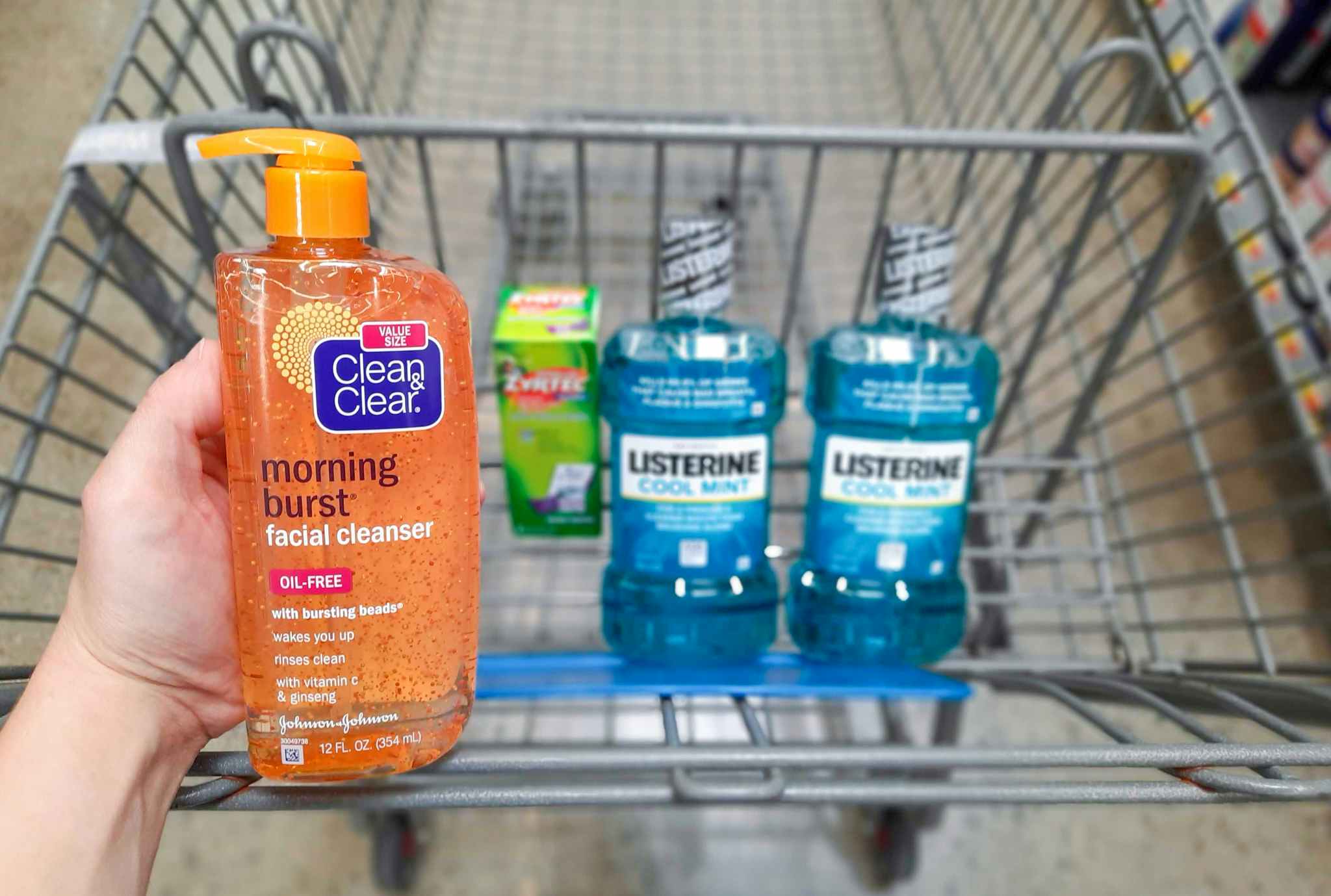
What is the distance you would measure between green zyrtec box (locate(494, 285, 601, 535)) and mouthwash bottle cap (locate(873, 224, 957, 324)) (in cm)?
24

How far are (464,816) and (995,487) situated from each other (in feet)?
2.72

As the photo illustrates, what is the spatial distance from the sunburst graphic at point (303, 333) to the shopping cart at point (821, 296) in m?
0.22

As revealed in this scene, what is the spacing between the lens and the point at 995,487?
90 cm

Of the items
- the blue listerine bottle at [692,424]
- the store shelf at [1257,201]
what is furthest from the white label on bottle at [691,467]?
the store shelf at [1257,201]

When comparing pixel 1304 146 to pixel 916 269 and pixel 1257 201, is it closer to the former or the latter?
pixel 1257 201

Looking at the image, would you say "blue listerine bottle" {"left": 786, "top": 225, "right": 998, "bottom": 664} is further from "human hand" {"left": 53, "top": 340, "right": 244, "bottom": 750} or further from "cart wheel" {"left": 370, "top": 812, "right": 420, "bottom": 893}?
"cart wheel" {"left": 370, "top": 812, "right": 420, "bottom": 893}

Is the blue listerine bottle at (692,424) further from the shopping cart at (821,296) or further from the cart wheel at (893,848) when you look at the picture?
the cart wheel at (893,848)

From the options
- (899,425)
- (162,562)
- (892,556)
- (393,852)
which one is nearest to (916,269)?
(899,425)

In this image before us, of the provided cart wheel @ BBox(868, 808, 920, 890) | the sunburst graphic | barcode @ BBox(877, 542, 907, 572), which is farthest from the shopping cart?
the sunburst graphic

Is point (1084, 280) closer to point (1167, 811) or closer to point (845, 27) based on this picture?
point (845, 27)

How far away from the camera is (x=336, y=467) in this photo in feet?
1.45

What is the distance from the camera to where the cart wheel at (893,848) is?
1090 mm

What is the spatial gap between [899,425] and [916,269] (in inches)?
5.0

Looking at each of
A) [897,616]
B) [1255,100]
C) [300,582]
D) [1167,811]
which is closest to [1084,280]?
[1255,100]
